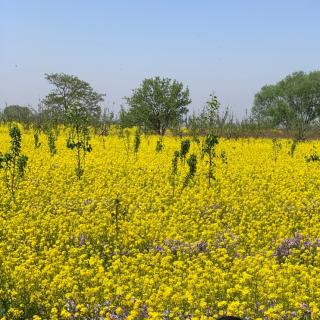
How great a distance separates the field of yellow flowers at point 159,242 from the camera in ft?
25.5

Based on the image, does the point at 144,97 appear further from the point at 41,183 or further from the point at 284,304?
the point at 284,304

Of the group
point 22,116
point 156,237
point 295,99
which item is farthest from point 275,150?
point 295,99

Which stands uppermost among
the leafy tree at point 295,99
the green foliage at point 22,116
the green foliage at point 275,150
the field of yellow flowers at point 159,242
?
the leafy tree at point 295,99

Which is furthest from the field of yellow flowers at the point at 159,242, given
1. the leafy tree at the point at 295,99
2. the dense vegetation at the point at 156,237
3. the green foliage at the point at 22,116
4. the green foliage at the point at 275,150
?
the leafy tree at the point at 295,99

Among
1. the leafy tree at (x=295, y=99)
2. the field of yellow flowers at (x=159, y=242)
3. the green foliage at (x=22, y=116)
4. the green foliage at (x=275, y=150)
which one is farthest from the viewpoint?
the leafy tree at (x=295, y=99)

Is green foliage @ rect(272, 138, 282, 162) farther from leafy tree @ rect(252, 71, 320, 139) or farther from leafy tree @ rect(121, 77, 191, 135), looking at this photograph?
leafy tree @ rect(252, 71, 320, 139)

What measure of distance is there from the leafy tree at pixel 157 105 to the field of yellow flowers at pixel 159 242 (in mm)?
24380

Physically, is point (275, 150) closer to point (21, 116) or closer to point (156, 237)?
point (156, 237)

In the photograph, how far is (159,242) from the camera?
1112 centimetres

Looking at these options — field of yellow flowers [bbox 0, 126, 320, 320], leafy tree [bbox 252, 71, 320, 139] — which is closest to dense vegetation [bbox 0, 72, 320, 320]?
field of yellow flowers [bbox 0, 126, 320, 320]

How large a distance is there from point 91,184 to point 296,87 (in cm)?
5422

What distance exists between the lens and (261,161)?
→ 886 inches

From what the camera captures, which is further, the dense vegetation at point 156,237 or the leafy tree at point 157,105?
the leafy tree at point 157,105

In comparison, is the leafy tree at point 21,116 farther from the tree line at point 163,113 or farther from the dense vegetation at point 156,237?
the dense vegetation at point 156,237
